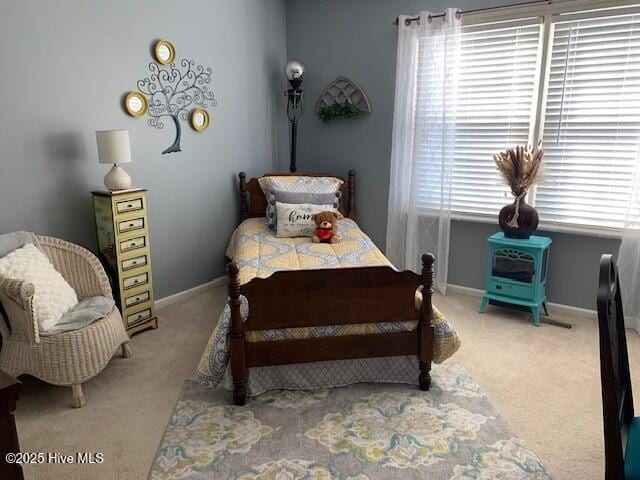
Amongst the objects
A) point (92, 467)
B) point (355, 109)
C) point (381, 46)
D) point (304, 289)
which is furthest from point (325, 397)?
point (381, 46)

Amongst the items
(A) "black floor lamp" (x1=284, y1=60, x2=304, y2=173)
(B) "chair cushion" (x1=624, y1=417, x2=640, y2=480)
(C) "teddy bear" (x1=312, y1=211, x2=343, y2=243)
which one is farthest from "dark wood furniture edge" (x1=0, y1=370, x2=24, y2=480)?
(A) "black floor lamp" (x1=284, y1=60, x2=304, y2=173)

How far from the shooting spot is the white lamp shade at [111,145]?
9.73ft

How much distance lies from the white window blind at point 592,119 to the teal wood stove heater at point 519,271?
0.40m

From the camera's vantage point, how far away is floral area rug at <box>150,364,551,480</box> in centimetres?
198

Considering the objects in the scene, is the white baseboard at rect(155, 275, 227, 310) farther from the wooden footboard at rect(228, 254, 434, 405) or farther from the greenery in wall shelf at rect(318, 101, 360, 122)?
the greenery in wall shelf at rect(318, 101, 360, 122)

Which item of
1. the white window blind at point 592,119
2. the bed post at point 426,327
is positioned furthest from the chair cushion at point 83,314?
the white window blind at point 592,119

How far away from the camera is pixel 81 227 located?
3.23 meters

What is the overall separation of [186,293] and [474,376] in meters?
2.46

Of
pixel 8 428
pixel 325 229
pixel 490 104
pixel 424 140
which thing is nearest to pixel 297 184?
pixel 325 229

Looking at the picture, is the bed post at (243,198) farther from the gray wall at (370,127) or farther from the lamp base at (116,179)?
the lamp base at (116,179)

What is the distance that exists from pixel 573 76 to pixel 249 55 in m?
2.68

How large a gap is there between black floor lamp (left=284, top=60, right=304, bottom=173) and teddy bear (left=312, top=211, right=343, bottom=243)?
45.2 inches

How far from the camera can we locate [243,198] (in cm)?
431

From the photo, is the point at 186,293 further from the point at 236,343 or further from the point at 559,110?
the point at 559,110
